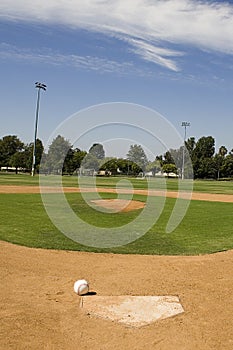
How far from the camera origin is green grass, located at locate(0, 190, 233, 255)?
10656 millimetres

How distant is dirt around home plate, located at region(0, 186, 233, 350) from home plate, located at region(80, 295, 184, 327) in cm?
14

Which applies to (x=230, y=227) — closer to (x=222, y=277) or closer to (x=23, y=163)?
(x=222, y=277)

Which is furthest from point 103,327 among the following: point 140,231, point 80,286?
point 140,231

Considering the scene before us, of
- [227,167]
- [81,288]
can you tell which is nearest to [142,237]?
[81,288]

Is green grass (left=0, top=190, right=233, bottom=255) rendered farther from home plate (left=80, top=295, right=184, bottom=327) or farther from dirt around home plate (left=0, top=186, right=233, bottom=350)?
home plate (left=80, top=295, right=184, bottom=327)

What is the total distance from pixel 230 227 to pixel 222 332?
10.1 metres

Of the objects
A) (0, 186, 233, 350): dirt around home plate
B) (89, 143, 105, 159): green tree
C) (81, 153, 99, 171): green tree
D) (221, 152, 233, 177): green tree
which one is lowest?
(0, 186, 233, 350): dirt around home plate

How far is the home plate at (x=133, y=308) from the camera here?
564 cm

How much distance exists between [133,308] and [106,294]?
75 centimetres

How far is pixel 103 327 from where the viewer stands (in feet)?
17.6

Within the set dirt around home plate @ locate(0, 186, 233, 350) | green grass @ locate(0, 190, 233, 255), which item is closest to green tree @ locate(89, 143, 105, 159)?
green grass @ locate(0, 190, 233, 255)

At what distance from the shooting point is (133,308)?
6020 millimetres

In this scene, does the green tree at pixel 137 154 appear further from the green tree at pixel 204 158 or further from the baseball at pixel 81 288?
the green tree at pixel 204 158

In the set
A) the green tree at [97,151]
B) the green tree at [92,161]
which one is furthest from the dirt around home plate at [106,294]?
the green tree at [92,161]
